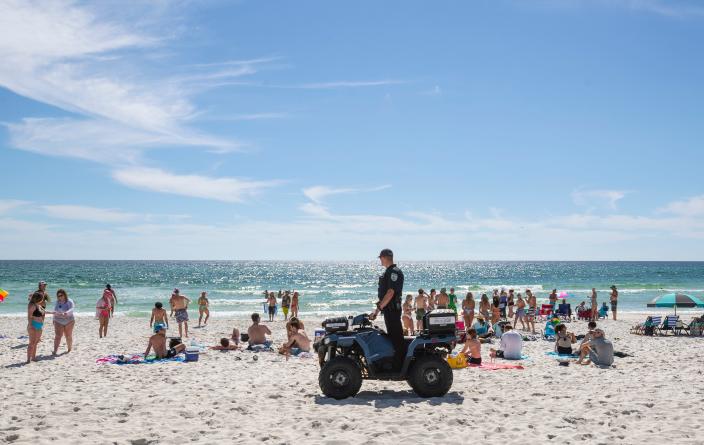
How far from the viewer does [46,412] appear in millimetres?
6566

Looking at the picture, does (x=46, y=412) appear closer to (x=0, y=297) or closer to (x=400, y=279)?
(x=400, y=279)

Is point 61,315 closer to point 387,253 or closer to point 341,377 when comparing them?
point 341,377

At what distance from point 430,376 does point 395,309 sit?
1080mm

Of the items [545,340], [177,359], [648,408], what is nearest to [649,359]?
[545,340]

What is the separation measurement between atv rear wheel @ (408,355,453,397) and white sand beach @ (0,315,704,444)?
14 cm

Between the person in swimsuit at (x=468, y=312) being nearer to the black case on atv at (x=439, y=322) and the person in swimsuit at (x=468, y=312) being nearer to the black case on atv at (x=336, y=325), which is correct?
the black case on atv at (x=439, y=322)

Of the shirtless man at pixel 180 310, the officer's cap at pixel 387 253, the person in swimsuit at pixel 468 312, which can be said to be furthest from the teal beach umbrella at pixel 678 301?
the shirtless man at pixel 180 310

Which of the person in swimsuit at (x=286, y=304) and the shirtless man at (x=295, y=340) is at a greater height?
the shirtless man at (x=295, y=340)

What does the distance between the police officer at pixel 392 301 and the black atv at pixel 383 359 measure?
10 centimetres

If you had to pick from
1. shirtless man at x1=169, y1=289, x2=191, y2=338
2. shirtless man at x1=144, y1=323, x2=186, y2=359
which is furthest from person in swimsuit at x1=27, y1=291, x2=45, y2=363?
shirtless man at x1=169, y1=289, x2=191, y2=338

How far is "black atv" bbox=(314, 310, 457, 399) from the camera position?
727 centimetres

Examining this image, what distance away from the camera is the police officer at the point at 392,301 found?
23.0 ft

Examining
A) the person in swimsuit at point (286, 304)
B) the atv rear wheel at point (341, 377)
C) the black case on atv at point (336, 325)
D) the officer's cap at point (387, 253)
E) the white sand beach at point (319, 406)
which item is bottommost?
the person in swimsuit at point (286, 304)

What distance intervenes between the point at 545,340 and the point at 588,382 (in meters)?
6.82
